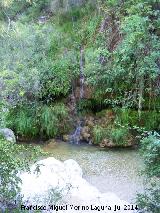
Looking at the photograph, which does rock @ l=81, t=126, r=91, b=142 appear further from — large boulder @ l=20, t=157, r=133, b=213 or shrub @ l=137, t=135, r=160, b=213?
shrub @ l=137, t=135, r=160, b=213

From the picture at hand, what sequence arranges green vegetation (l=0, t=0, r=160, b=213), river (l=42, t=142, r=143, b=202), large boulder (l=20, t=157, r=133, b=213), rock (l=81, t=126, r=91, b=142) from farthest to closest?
rock (l=81, t=126, r=91, b=142)
green vegetation (l=0, t=0, r=160, b=213)
river (l=42, t=142, r=143, b=202)
large boulder (l=20, t=157, r=133, b=213)

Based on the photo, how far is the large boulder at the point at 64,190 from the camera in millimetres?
6254

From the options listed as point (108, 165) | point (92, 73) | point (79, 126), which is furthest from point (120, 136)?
point (92, 73)

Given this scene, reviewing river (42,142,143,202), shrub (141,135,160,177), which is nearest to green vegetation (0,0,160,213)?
river (42,142,143,202)

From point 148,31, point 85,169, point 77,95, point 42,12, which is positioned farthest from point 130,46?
point 42,12

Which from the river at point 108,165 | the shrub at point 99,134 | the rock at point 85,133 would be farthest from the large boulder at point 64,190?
the rock at point 85,133

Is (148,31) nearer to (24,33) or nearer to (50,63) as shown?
(50,63)

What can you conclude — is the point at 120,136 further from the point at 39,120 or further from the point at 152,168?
the point at 152,168

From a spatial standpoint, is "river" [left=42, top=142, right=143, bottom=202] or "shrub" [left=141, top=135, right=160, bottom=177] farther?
"river" [left=42, top=142, right=143, bottom=202]

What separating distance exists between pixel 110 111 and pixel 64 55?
215 centimetres

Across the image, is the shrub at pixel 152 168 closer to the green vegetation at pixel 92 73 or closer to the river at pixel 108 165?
the river at pixel 108 165

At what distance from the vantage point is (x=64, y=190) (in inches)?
272

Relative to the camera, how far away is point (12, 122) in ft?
32.9

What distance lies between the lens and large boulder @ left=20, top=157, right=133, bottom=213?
20.5 ft
